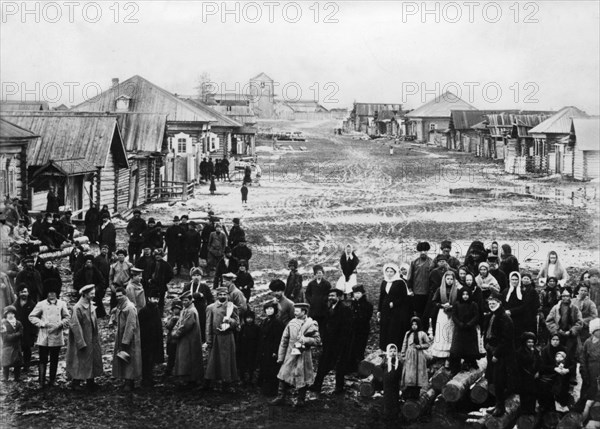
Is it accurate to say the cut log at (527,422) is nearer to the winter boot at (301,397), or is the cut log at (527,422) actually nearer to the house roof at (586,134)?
the winter boot at (301,397)

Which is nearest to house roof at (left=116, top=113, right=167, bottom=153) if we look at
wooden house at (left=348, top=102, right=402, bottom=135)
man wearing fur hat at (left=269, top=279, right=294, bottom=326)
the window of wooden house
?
the window of wooden house

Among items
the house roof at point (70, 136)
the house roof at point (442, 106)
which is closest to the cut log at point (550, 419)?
the house roof at point (70, 136)

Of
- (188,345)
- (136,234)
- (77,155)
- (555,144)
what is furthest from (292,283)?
(555,144)

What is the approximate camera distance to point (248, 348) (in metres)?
10.9

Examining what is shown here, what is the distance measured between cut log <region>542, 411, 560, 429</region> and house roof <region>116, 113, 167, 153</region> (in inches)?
1036

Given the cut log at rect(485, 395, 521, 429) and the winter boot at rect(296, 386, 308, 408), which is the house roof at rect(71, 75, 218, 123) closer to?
the winter boot at rect(296, 386, 308, 408)

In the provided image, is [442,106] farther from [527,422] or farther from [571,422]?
[571,422]

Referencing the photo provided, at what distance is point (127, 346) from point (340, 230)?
15632 millimetres

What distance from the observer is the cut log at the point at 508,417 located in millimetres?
8828

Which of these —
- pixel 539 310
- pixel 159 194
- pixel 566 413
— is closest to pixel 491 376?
pixel 566 413

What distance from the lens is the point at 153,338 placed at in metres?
10.8

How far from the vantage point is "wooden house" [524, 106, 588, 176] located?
1654 inches

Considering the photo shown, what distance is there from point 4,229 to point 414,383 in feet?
37.6

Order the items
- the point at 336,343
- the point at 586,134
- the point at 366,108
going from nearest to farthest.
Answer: the point at 336,343
the point at 586,134
the point at 366,108
